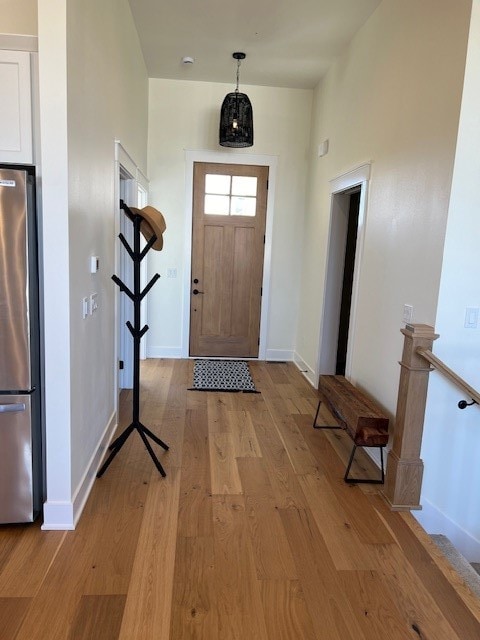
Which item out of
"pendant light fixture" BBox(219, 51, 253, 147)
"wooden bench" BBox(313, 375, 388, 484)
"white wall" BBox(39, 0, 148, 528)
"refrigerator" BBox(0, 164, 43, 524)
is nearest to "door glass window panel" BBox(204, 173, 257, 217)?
"pendant light fixture" BBox(219, 51, 253, 147)

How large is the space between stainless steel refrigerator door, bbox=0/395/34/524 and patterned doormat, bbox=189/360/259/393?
232cm

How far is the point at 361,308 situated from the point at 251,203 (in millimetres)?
2430

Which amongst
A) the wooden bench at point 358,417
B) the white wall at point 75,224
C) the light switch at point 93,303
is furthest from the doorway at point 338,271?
the light switch at point 93,303

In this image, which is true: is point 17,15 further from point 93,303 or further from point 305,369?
point 305,369

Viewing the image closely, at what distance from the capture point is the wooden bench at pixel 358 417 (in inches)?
107

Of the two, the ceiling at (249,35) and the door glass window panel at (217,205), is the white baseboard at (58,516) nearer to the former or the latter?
the ceiling at (249,35)

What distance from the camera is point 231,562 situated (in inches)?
80.2

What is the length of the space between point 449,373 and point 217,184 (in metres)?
3.80

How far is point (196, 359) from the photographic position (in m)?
5.52

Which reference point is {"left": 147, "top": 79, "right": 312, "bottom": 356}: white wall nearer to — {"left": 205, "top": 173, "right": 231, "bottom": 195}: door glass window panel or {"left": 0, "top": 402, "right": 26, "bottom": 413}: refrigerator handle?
{"left": 205, "top": 173, "right": 231, "bottom": 195}: door glass window panel

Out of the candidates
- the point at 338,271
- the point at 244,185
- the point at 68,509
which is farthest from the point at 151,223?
the point at 244,185

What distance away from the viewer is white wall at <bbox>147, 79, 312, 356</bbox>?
510 cm

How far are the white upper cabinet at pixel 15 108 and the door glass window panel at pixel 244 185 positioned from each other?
3416 mm

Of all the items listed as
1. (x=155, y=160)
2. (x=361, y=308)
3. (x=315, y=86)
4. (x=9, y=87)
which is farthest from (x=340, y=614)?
(x=315, y=86)
